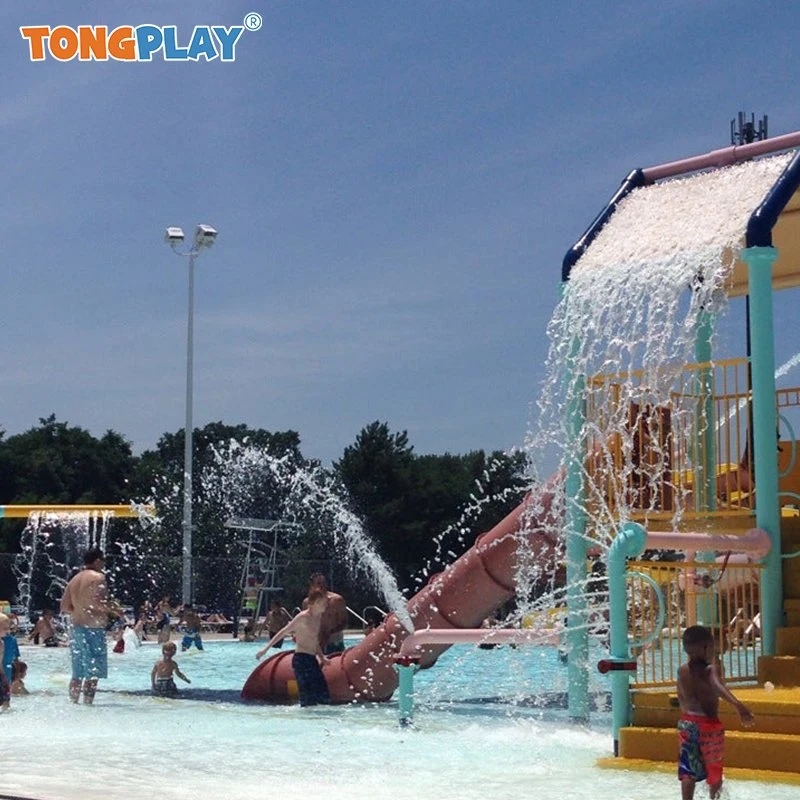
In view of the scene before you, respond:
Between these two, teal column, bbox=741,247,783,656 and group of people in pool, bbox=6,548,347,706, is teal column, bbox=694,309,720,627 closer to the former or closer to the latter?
teal column, bbox=741,247,783,656

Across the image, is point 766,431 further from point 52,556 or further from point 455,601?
point 52,556

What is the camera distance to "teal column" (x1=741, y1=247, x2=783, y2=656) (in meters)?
9.05

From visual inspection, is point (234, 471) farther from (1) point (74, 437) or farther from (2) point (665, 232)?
(2) point (665, 232)

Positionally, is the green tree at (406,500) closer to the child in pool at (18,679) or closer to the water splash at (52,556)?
the water splash at (52,556)

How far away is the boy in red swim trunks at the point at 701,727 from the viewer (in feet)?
20.5

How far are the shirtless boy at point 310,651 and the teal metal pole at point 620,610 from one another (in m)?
4.95

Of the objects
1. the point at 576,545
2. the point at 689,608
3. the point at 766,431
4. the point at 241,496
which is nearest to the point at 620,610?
the point at 766,431

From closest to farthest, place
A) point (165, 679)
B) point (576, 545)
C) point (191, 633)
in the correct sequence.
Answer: point (576, 545), point (165, 679), point (191, 633)

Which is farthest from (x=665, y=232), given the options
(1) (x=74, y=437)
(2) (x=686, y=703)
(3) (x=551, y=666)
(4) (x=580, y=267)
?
(1) (x=74, y=437)

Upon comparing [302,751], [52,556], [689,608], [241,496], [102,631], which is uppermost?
[241,496]

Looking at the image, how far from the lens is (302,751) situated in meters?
9.09

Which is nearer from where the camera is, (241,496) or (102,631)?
(102,631)

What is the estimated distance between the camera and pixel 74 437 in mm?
65438

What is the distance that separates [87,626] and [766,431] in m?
6.92
